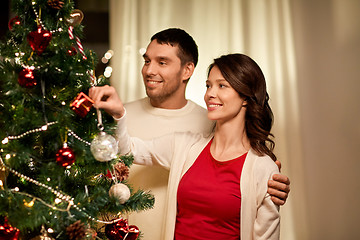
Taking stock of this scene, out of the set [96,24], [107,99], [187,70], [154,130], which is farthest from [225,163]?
[96,24]

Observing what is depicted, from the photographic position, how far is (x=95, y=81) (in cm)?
121

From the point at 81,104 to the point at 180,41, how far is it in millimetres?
1081

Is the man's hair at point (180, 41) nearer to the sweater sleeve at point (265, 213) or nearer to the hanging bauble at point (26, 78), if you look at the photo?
the sweater sleeve at point (265, 213)

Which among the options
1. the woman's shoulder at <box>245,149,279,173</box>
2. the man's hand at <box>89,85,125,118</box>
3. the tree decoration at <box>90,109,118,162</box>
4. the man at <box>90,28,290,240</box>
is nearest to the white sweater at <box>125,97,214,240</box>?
the man at <box>90,28,290,240</box>

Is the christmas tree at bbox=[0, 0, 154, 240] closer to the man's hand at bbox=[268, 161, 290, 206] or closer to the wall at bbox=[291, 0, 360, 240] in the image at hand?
the man's hand at bbox=[268, 161, 290, 206]

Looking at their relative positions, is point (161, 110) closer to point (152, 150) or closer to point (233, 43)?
point (152, 150)

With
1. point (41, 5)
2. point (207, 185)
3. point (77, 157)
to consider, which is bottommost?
point (207, 185)

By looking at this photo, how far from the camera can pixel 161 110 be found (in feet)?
6.49

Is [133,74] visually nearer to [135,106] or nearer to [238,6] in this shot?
[135,106]

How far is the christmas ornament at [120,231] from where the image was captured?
1.20m

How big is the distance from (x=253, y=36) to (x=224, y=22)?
226 mm

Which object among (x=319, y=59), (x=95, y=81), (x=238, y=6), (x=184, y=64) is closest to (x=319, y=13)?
(x=319, y=59)

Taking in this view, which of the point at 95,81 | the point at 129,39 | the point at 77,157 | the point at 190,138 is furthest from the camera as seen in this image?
the point at 129,39

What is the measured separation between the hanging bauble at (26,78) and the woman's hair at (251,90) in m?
0.80
